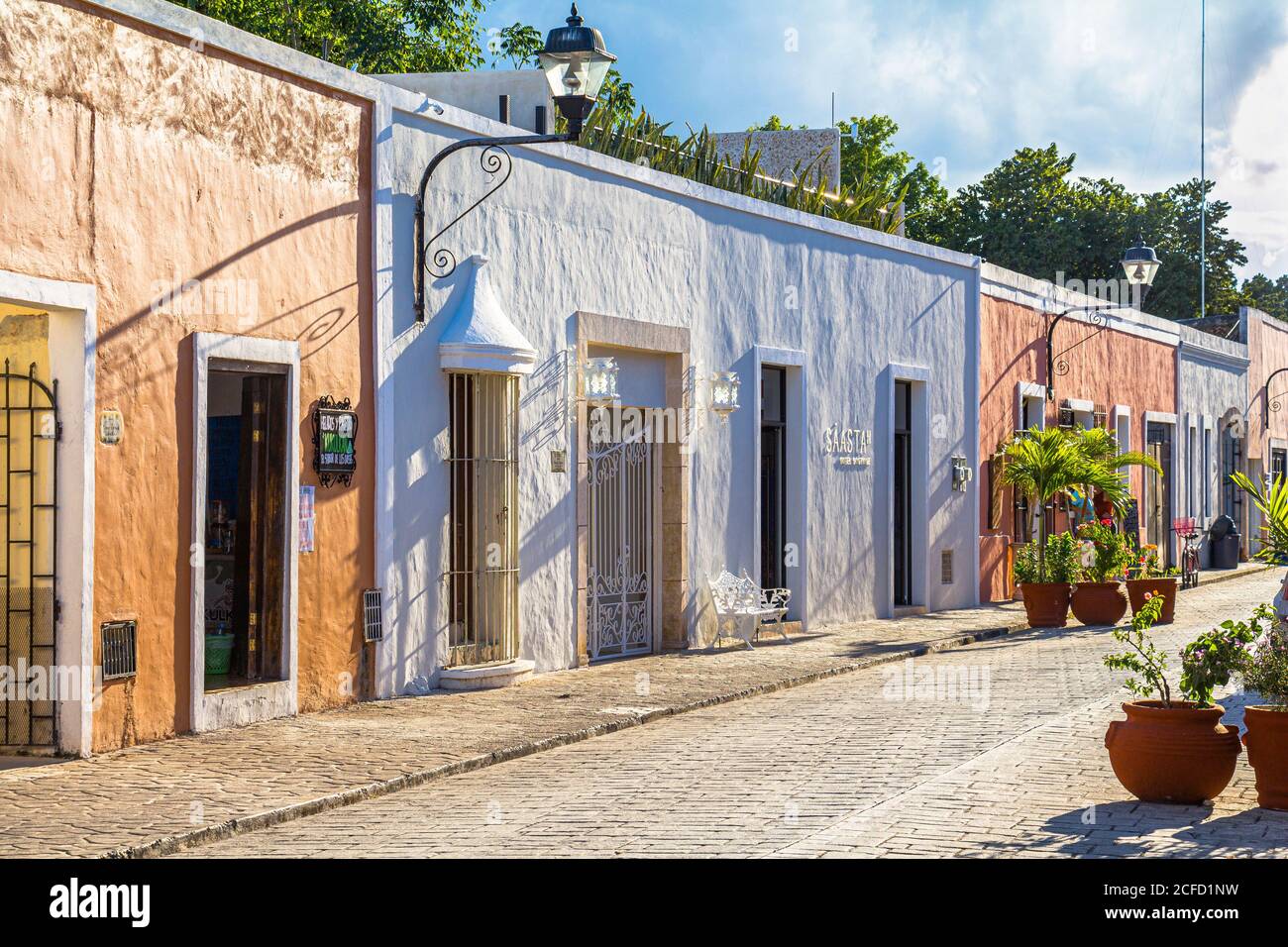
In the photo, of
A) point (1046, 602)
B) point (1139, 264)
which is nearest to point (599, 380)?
point (1046, 602)

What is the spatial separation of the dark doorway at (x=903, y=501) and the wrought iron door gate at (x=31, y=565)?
1389 cm

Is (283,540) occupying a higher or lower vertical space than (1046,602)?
higher

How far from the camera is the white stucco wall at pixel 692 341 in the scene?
523 inches

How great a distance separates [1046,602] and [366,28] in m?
19.0

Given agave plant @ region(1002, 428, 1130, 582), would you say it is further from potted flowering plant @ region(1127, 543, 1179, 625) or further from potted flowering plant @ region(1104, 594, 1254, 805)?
potted flowering plant @ region(1104, 594, 1254, 805)

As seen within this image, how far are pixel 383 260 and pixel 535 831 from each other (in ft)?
20.2

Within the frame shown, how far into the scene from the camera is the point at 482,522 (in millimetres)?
14008

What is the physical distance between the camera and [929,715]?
12438 millimetres

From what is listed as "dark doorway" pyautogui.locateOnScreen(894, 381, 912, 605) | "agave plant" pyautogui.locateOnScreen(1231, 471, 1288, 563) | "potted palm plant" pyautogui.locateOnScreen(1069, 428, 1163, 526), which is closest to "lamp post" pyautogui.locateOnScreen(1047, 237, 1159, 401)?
"potted palm plant" pyautogui.locateOnScreen(1069, 428, 1163, 526)

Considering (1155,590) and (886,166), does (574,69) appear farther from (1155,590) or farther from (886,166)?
(886,166)

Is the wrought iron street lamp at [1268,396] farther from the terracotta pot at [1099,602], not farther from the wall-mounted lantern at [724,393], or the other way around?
the wall-mounted lantern at [724,393]

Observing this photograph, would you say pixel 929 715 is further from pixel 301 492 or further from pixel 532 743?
pixel 301 492

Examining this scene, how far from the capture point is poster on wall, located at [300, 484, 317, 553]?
12.1 metres

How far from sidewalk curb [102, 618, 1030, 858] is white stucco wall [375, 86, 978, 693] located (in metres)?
2.05
